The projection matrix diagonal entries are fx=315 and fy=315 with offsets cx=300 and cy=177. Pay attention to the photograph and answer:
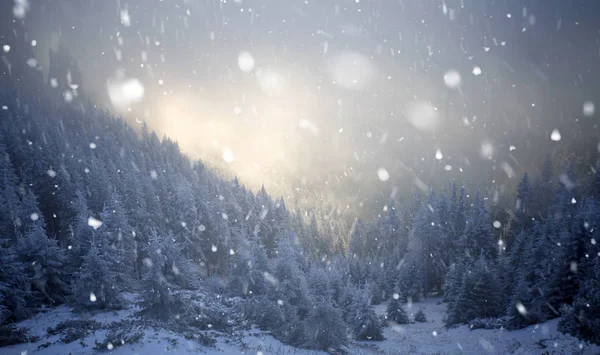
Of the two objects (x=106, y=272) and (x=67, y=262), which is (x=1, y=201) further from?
(x=106, y=272)

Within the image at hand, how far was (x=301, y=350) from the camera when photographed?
22250mm

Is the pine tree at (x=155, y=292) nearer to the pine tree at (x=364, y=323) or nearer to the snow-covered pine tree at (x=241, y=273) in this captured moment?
the snow-covered pine tree at (x=241, y=273)

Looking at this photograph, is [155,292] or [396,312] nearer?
[155,292]

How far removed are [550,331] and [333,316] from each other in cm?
1436

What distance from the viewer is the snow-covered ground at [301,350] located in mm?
16078

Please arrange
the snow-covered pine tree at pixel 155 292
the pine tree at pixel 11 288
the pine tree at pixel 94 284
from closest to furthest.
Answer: the pine tree at pixel 11 288, the snow-covered pine tree at pixel 155 292, the pine tree at pixel 94 284

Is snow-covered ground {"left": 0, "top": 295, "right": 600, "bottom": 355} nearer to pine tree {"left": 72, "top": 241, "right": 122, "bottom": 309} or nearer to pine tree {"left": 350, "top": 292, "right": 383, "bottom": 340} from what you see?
pine tree {"left": 72, "top": 241, "right": 122, "bottom": 309}

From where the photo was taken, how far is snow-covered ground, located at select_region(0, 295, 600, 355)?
16.1 m

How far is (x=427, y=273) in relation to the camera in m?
50.8

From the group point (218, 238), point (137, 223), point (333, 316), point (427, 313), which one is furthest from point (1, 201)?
point (427, 313)

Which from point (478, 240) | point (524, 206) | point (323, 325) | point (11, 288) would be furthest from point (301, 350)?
point (524, 206)

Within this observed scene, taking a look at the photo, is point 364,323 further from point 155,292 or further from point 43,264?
point 43,264

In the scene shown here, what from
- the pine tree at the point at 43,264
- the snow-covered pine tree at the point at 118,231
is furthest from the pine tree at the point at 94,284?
the snow-covered pine tree at the point at 118,231

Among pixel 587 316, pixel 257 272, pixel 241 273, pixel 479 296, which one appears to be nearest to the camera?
pixel 587 316
